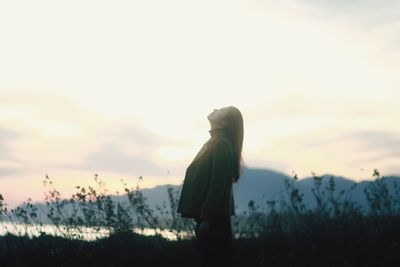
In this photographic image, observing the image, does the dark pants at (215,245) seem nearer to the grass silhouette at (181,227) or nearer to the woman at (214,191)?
the woman at (214,191)

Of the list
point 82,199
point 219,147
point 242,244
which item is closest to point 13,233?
point 82,199

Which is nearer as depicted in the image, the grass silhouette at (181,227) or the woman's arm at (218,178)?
the woman's arm at (218,178)

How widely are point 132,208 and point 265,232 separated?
101 inches

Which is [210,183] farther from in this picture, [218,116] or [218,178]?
[218,116]

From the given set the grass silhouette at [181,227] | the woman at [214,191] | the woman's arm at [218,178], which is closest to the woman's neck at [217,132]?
the woman at [214,191]

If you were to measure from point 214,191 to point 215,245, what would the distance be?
63cm

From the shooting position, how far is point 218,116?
659 centimetres

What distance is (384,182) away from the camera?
11.2 m

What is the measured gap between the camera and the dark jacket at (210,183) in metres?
6.24

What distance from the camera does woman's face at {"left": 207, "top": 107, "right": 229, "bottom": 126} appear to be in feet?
21.6

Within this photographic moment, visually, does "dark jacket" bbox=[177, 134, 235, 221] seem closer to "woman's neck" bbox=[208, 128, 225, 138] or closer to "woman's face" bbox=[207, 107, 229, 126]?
"woman's neck" bbox=[208, 128, 225, 138]

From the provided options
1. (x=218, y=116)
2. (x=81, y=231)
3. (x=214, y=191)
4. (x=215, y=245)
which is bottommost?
(x=215, y=245)

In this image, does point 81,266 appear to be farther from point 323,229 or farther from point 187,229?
point 323,229

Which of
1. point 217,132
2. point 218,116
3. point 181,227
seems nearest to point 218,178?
point 217,132
